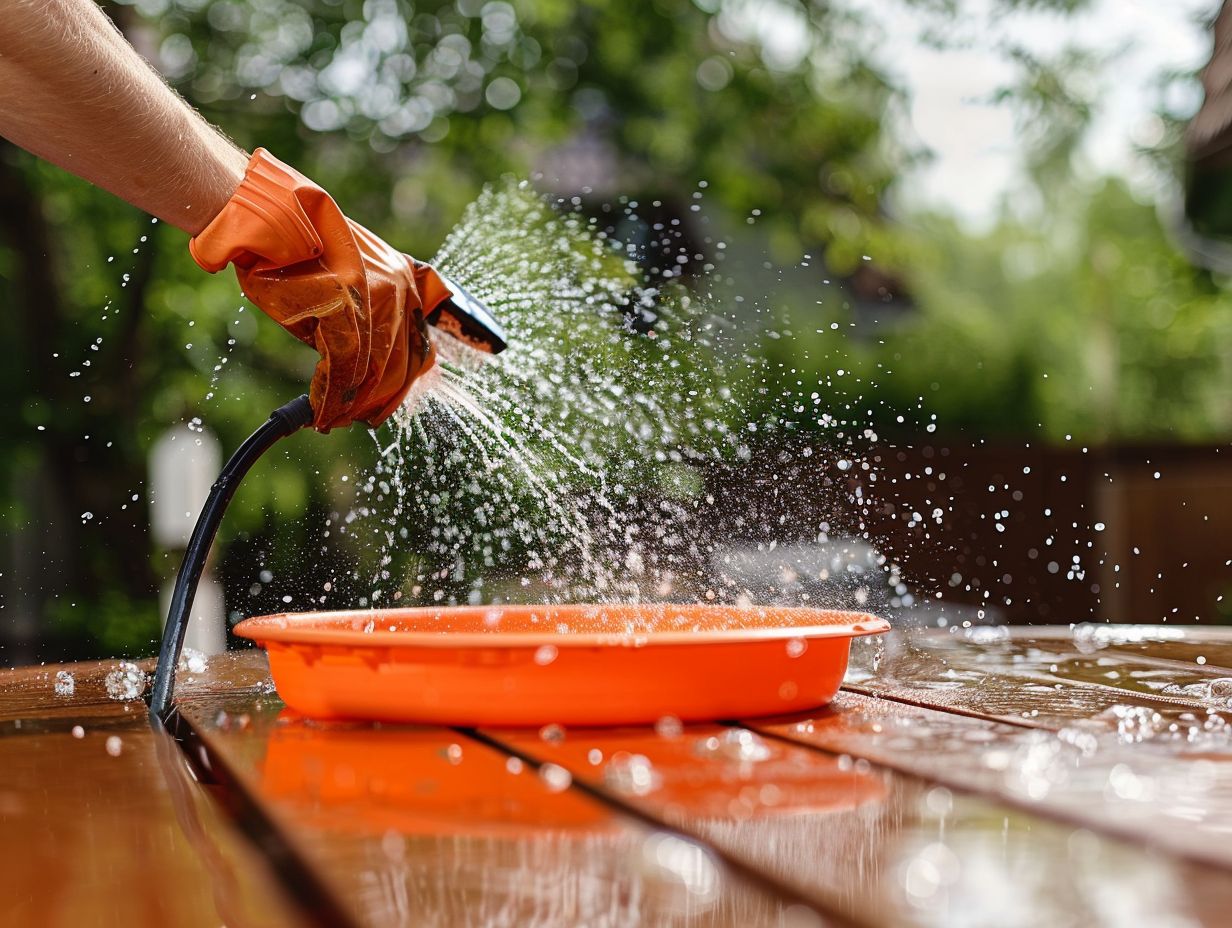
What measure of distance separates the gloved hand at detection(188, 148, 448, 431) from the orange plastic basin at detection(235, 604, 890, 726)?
0.28m

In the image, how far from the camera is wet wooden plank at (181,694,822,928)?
44 cm

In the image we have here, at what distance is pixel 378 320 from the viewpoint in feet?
3.71

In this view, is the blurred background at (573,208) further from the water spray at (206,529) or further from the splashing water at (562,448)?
the water spray at (206,529)

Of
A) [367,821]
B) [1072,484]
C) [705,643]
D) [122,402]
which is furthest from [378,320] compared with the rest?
[1072,484]

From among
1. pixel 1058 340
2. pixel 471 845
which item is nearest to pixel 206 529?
pixel 471 845

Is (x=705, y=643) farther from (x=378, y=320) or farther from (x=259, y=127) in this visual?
(x=259, y=127)

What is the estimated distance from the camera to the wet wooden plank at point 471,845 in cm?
Result: 44

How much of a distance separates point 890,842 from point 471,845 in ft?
0.61

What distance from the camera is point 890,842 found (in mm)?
523

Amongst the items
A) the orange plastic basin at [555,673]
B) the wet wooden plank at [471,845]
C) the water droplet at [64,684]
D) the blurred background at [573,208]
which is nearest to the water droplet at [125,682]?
the water droplet at [64,684]

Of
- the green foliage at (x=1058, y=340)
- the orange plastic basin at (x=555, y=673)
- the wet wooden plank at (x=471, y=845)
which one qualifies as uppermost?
the green foliage at (x=1058, y=340)

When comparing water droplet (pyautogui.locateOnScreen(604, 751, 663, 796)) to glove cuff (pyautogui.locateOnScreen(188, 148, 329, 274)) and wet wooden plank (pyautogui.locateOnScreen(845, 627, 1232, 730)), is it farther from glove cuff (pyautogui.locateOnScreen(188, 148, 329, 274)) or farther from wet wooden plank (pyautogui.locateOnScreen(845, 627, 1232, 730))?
glove cuff (pyautogui.locateOnScreen(188, 148, 329, 274))

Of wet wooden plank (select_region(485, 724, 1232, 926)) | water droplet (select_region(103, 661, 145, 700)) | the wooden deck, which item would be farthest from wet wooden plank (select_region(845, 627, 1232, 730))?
water droplet (select_region(103, 661, 145, 700))

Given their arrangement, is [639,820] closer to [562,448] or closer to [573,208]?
[562,448]
